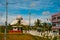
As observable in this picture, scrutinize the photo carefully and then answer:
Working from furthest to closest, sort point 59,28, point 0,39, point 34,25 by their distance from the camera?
point 34,25 < point 59,28 < point 0,39

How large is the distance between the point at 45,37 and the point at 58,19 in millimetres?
37717

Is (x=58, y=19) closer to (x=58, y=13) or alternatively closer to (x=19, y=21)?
(x=58, y=13)

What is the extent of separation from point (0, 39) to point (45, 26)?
2787 centimetres

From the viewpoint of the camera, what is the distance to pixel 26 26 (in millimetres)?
67812

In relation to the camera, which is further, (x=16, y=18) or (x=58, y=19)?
(x=16, y=18)

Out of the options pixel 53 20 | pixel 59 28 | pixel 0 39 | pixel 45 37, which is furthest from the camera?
pixel 53 20

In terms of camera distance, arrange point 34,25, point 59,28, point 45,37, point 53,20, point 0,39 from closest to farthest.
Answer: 1. point 45,37
2. point 0,39
3. point 59,28
4. point 53,20
5. point 34,25

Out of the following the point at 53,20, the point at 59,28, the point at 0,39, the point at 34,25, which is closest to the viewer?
the point at 0,39

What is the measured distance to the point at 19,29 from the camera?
63062 millimetres

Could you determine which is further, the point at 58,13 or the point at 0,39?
the point at 58,13

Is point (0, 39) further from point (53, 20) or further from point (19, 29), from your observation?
point (53, 20)

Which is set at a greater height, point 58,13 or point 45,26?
point 58,13

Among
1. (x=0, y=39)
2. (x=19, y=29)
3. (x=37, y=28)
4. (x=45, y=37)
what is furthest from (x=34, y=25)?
(x=45, y=37)

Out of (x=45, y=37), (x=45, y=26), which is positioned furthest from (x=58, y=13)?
(x=45, y=37)
